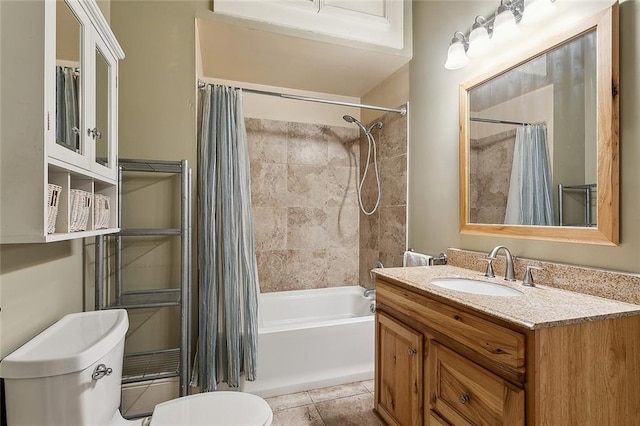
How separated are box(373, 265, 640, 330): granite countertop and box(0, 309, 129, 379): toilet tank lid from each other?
3.97ft

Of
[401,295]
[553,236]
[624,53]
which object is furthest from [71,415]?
[624,53]

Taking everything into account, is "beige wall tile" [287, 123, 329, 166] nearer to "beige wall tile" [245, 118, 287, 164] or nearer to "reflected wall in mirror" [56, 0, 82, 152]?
"beige wall tile" [245, 118, 287, 164]

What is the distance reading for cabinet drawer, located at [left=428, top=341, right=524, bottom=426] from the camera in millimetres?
949

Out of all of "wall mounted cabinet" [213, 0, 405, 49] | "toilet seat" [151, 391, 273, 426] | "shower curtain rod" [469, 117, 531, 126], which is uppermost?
"wall mounted cabinet" [213, 0, 405, 49]

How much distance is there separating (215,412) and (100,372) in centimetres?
43

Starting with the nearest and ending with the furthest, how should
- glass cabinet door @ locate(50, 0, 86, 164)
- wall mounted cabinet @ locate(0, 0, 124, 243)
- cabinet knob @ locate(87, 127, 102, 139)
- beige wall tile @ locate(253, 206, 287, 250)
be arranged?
wall mounted cabinet @ locate(0, 0, 124, 243) < glass cabinet door @ locate(50, 0, 86, 164) < cabinet knob @ locate(87, 127, 102, 139) < beige wall tile @ locate(253, 206, 287, 250)

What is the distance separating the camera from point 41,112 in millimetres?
890

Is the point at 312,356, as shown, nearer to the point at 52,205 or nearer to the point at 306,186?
the point at 306,186

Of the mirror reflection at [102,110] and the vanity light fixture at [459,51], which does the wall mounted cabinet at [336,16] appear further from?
the mirror reflection at [102,110]

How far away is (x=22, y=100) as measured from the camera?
2.90 ft

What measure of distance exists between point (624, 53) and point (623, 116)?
23 centimetres

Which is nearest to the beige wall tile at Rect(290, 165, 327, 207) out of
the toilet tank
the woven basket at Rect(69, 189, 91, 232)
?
the woven basket at Rect(69, 189, 91, 232)

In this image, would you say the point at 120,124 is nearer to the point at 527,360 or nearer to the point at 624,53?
the point at 527,360

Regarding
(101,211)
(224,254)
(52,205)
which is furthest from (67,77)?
(224,254)
